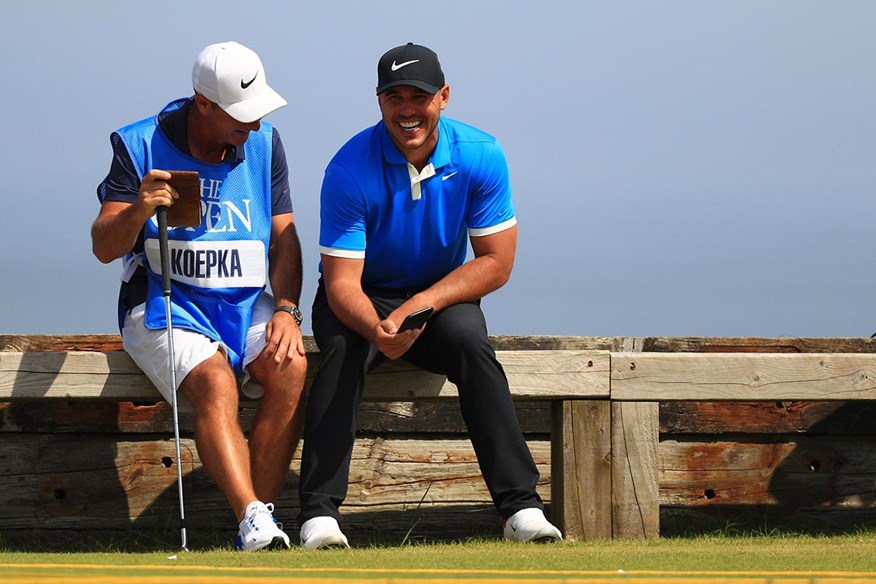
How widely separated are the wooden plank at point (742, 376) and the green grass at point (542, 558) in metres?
0.61

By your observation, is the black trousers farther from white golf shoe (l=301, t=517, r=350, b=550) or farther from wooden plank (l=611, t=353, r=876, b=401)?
wooden plank (l=611, t=353, r=876, b=401)

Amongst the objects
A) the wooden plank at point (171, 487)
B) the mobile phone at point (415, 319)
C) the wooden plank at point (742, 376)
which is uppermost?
the mobile phone at point (415, 319)

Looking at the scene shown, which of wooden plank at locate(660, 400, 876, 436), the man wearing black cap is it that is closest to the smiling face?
the man wearing black cap

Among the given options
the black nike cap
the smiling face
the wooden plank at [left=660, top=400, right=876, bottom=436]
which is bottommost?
the wooden plank at [left=660, top=400, right=876, bottom=436]

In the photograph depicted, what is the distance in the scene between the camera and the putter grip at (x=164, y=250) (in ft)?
15.0

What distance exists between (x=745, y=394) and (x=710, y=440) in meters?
0.62

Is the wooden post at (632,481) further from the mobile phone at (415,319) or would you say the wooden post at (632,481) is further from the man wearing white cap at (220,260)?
the man wearing white cap at (220,260)

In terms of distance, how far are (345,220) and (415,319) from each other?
467 mm

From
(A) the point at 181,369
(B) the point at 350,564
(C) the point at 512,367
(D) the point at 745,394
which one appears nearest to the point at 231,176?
(A) the point at 181,369

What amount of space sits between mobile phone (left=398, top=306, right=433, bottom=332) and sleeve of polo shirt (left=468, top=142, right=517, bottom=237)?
1.34ft

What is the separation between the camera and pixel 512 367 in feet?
16.3

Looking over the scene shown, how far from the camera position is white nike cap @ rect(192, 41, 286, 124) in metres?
4.70

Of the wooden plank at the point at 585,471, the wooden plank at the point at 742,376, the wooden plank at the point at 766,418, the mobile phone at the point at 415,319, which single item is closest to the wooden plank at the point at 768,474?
the wooden plank at the point at 766,418

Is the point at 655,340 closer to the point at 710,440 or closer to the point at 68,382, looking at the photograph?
the point at 710,440
